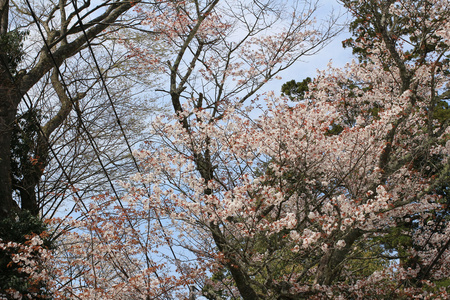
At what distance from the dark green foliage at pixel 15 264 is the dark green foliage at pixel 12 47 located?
11.7ft

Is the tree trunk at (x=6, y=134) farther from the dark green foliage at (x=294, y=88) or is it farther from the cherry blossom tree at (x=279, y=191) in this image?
the dark green foliage at (x=294, y=88)

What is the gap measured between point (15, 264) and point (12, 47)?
483 centimetres

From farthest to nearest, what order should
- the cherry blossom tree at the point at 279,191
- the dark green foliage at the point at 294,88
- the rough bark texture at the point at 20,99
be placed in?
the dark green foliage at the point at 294,88 → the rough bark texture at the point at 20,99 → the cherry blossom tree at the point at 279,191

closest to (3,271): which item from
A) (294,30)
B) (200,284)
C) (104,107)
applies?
(200,284)

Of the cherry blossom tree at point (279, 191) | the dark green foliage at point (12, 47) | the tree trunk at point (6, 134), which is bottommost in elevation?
the cherry blossom tree at point (279, 191)

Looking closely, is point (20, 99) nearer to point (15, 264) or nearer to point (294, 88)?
point (15, 264)

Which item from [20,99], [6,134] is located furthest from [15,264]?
[20,99]

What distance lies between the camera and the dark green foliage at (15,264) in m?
6.44

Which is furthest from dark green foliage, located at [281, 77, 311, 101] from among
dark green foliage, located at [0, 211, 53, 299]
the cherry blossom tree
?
dark green foliage, located at [0, 211, 53, 299]

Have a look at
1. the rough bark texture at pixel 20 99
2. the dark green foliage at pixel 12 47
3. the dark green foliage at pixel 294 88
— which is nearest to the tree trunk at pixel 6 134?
the rough bark texture at pixel 20 99

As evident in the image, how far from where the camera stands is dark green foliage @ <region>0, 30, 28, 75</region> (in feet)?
29.1

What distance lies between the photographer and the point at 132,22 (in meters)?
10.1

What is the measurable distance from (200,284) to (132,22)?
656 centimetres

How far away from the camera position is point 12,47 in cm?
895
